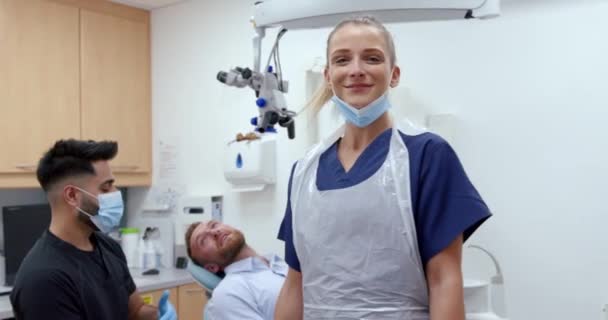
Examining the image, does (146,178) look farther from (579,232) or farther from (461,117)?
(579,232)

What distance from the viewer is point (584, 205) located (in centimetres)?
229

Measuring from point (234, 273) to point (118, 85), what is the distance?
1826 mm

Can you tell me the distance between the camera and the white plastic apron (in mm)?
1088

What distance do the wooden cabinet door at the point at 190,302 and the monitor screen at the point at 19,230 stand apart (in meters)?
0.81

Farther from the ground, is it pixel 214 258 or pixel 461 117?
pixel 461 117

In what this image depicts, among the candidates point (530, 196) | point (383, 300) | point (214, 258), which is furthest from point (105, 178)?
point (530, 196)

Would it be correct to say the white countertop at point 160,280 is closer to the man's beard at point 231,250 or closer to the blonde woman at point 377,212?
the man's beard at point 231,250

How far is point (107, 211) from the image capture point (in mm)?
2053

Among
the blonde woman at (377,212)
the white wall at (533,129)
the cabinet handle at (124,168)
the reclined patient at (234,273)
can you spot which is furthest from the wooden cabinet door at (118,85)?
the blonde woman at (377,212)

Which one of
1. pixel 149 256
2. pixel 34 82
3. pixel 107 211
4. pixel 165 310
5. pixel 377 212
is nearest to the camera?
pixel 377 212

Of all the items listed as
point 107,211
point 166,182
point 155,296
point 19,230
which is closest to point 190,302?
point 155,296

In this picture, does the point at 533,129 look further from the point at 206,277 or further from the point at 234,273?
the point at 206,277

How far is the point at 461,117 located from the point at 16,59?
2.26m

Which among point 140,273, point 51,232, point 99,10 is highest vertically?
point 99,10
